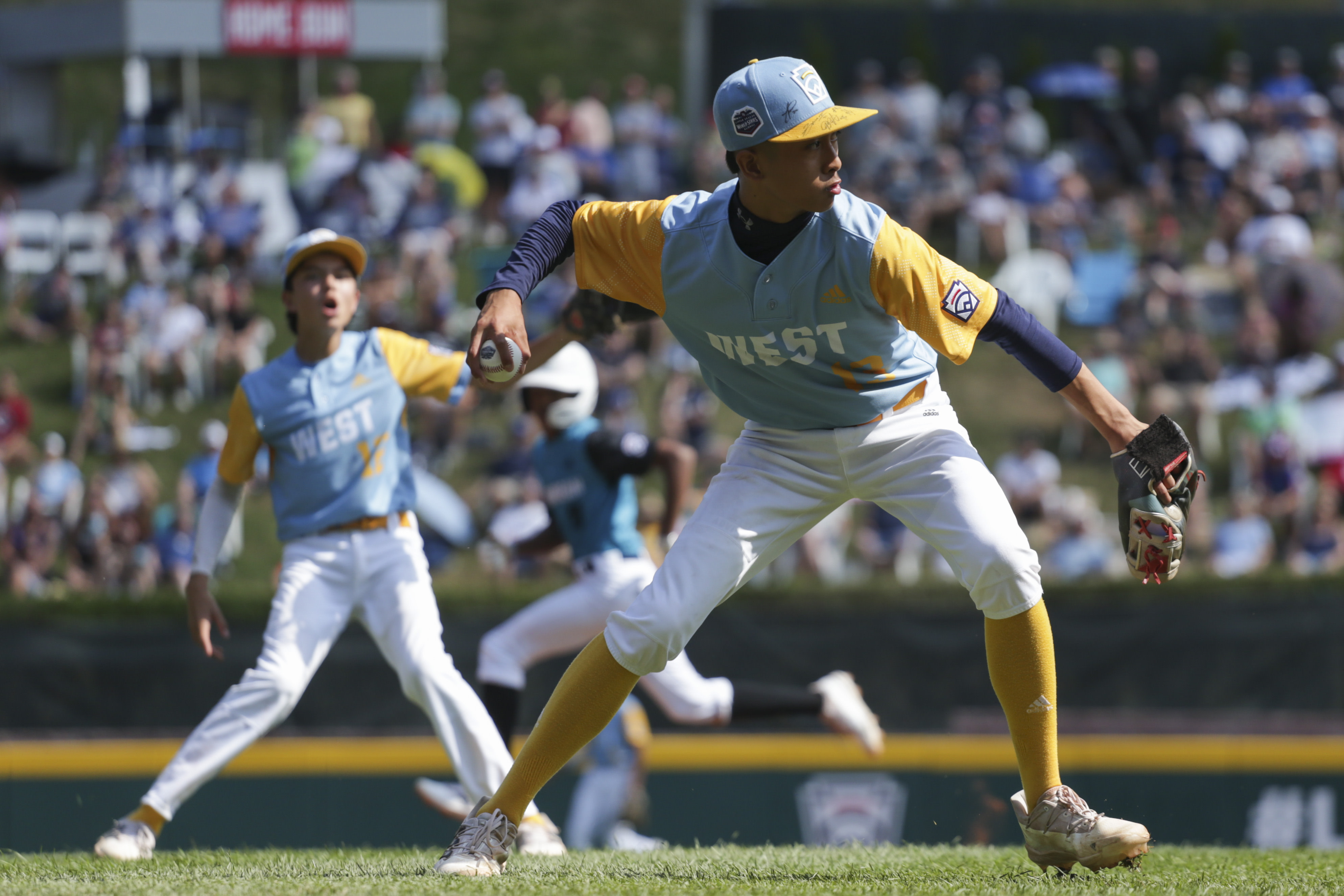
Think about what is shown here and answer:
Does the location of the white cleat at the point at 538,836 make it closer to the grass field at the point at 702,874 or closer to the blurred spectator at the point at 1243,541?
the grass field at the point at 702,874

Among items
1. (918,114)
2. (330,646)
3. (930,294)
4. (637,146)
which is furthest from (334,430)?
(918,114)

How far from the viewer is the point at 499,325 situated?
404 cm

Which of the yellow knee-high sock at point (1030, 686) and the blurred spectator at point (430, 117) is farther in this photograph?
the blurred spectator at point (430, 117)

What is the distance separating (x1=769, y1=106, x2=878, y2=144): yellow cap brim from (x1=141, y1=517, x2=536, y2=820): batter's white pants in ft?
7.83

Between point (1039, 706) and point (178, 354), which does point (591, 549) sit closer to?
point (1039, 706)

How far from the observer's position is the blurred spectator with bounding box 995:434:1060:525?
13945mm

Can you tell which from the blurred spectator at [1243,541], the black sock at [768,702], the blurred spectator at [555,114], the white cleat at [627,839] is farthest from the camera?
the blurred spectator at [555,114]

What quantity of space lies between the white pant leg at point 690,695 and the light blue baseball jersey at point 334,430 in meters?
1.54

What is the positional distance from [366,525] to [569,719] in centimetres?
162

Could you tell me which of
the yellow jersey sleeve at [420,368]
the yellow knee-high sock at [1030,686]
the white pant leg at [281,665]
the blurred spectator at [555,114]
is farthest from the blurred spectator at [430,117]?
the yellow knee-high sock at [1030,686]

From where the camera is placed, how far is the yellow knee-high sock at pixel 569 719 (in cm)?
441

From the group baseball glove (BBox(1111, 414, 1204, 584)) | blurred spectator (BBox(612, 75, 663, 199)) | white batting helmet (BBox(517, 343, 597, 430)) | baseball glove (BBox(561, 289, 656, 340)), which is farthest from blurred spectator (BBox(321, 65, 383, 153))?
baseball glove (BBox(1111, 414, 1204, 584))

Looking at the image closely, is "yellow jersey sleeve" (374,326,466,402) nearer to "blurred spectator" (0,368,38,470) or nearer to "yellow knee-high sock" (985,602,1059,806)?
"yellow knee-high sock" (985,602,1059,806)

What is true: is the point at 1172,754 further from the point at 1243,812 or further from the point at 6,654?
the point at 6,654
